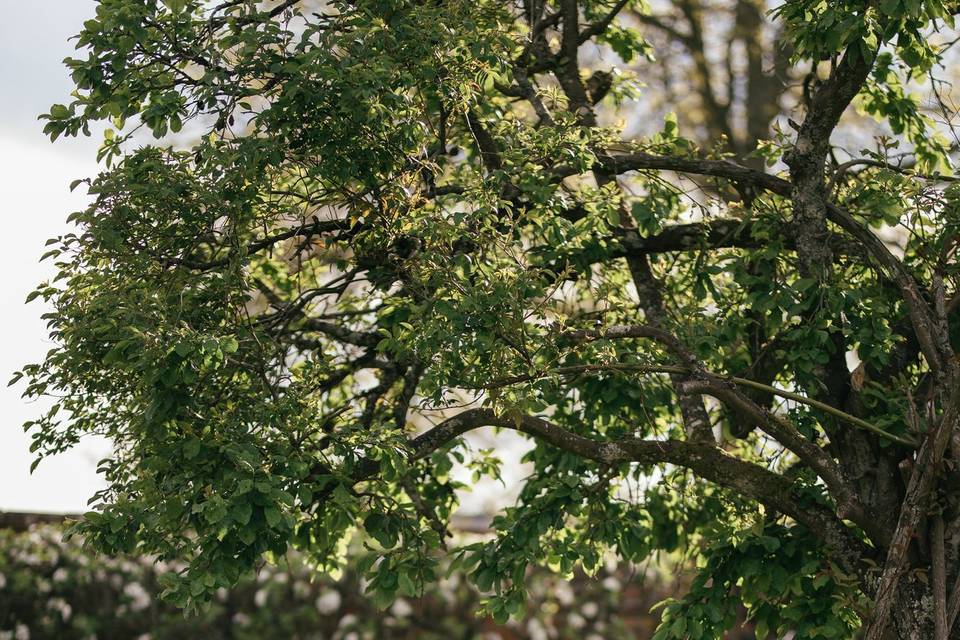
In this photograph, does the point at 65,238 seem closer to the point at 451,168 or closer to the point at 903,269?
the point at 451,168

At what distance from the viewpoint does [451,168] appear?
21.5 ft

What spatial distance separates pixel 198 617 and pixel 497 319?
23.2ft

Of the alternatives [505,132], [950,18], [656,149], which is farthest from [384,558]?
[950,18]

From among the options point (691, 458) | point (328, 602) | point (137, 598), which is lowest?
point (691, 458)

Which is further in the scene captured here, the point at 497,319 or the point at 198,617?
the point at 198,617

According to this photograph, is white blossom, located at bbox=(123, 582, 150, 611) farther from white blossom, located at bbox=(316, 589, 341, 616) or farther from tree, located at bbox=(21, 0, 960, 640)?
tree, located at bbox=(21, 0, 960, 640)

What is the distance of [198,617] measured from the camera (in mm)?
10320

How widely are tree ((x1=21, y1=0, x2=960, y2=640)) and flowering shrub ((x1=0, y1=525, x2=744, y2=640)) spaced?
4294mm

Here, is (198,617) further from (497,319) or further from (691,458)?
(497,319)

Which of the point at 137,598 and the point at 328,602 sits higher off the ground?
the point at 137,598

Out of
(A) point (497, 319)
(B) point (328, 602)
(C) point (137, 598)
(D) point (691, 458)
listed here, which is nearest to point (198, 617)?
(C) point (137, 598)

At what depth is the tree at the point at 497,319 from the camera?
4.51 meters

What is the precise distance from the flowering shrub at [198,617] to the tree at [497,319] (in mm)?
4294

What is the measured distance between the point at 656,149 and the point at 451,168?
49.9 inches
